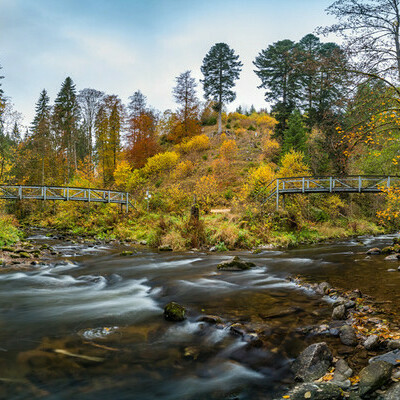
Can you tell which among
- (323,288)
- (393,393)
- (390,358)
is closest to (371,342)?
(390,358)

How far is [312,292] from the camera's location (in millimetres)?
6727

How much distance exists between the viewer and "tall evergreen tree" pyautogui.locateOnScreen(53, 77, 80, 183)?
3544 cm

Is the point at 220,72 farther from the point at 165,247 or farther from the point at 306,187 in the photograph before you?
the point at 165,247

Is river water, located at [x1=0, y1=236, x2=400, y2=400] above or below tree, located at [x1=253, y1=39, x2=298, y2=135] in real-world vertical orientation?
below

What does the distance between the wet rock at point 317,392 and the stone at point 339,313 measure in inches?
85.8

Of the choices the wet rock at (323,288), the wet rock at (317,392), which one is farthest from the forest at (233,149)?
the wet rock at (317,392)

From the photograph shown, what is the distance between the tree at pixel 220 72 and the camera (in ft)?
146

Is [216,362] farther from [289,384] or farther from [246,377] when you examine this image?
[289,384]

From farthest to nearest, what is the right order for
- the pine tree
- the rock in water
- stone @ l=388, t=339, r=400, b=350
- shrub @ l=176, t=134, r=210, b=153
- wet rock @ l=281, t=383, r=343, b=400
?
1. shrub @ l=176, t=134, r=210, b=153
2. the pine tree
3. the rock in water
4. stone @ l=388, t=339, r=400, b=350
5. wet rock @ l=281, t=383, r=343, b=400

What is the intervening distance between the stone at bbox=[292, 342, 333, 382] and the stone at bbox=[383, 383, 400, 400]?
2.27 ft

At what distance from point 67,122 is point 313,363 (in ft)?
126

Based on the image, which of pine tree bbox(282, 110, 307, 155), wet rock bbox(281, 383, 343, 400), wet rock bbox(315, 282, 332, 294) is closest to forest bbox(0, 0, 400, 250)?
pine tree bbox(282, 110, 307, 155)

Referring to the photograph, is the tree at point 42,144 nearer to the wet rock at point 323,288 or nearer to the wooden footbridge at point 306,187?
the wooden footbridge at point 306,187

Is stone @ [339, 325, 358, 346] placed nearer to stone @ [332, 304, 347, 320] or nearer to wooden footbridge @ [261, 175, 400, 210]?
stone @ [332, 304, 347, 320]
